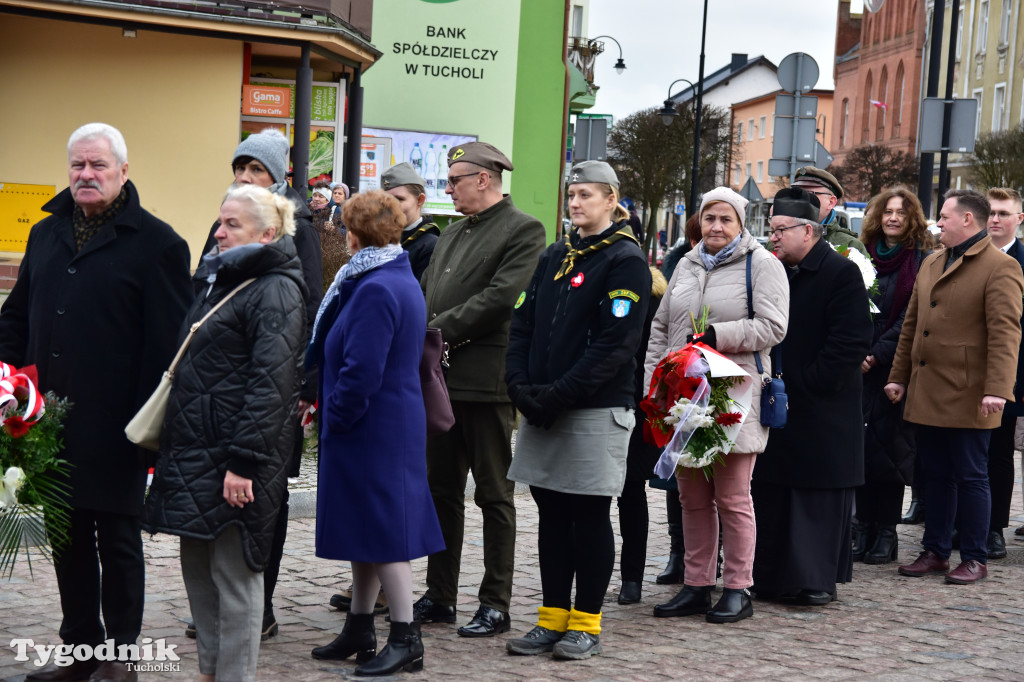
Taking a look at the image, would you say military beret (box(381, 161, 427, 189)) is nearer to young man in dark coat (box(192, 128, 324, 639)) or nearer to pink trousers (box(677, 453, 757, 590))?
young man in dark coat (box(192, 128, 324, 639))

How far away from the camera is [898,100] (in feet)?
242

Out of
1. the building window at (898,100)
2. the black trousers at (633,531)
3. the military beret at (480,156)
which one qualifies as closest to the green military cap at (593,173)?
the military beret at (480,156)

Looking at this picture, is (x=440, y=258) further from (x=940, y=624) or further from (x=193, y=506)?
(x=940, y=624)

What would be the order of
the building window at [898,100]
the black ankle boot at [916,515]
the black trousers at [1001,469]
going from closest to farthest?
the black trousers at [1001,469] < the black ankle boot at [916,515] < the building window at [898,100]

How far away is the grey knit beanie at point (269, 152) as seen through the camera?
585 cm

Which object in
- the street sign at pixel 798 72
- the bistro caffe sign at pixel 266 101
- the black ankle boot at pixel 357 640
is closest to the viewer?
the black ankle boot at pixel 357 640

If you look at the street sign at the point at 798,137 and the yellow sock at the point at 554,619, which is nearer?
the yellow sock at the point at 554,619

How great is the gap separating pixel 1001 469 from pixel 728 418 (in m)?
3.18

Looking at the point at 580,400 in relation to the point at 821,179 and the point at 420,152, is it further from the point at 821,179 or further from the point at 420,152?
the point at 420,152

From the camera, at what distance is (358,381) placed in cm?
532

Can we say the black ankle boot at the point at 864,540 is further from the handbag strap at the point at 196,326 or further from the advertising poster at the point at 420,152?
the advertising poster at the point at 420,152

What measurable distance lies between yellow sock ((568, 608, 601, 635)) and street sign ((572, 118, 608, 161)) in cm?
1846

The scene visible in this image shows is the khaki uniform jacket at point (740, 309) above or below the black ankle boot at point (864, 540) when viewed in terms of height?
above

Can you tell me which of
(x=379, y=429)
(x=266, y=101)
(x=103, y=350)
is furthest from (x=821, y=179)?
(x=266, y=101)
